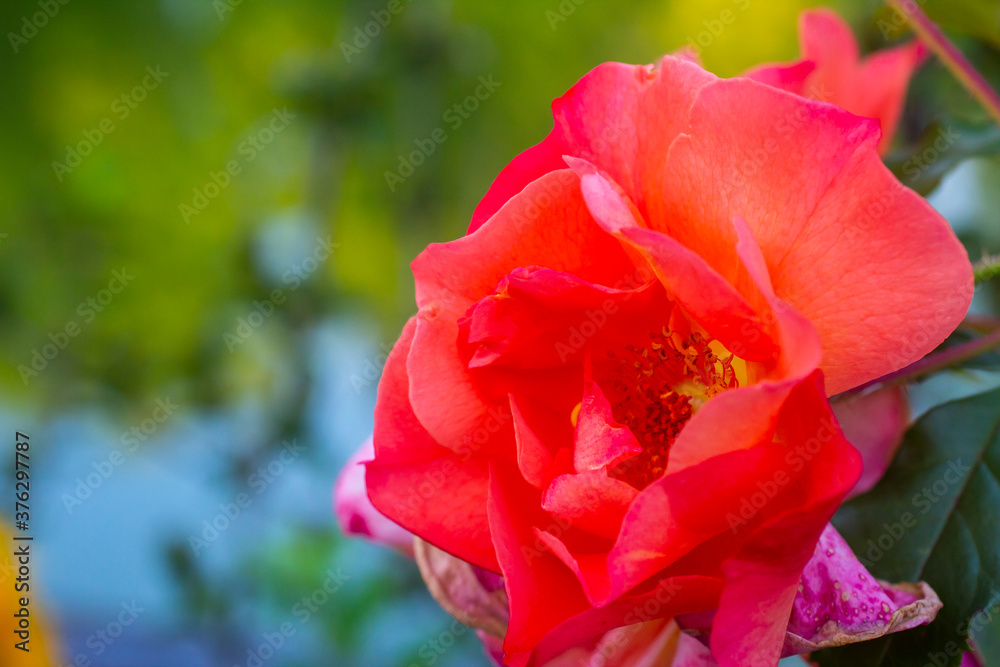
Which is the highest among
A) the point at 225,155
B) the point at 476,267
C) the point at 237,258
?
the point at 225,155

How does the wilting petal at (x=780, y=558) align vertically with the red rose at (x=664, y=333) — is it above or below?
below

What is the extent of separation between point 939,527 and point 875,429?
0.25 feet

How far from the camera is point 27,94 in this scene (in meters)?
1.03

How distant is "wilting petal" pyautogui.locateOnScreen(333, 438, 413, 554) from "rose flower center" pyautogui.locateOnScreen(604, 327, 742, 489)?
0.14 metres

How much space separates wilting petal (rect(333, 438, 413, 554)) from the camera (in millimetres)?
419

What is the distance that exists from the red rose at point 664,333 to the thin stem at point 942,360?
0.23ft

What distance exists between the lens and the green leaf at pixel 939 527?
12.8 inches

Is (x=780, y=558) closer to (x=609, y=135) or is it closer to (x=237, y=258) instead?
(x=609, y=135)

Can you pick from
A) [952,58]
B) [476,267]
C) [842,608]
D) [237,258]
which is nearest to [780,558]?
[842,608]

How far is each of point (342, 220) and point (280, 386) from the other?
282 mm

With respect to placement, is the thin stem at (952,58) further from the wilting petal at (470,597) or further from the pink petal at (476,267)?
the wilting petal at (470,597)

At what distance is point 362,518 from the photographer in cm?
42

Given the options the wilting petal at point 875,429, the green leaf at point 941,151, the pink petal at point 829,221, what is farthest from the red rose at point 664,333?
the green leaf at point 941,151

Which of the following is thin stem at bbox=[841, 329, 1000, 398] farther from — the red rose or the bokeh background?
the bokeh background
